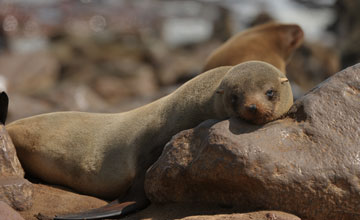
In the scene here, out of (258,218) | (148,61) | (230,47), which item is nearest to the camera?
(258,218)

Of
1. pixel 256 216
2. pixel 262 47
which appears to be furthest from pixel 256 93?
pixel 262 47

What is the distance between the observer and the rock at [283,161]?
13.2ft

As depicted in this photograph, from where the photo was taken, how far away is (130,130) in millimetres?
5316

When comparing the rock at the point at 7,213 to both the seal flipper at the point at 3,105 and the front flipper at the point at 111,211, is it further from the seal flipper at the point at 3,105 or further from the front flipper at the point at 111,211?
the seal flipper at the point at 3,105

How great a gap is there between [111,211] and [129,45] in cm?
2299

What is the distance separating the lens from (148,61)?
24469 millimetres

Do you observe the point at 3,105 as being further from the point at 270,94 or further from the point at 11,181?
the point at 270,94

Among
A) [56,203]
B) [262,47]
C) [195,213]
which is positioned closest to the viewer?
[195,213]

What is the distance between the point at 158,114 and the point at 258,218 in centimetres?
168

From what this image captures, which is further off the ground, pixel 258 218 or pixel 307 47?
pixel 258 218

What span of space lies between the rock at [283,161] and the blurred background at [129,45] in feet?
23.1

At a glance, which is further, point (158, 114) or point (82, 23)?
point (82, 23)

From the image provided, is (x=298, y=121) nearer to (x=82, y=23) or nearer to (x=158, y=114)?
(x=158, y=114)

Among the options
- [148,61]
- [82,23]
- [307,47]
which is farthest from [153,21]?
[307,47]
